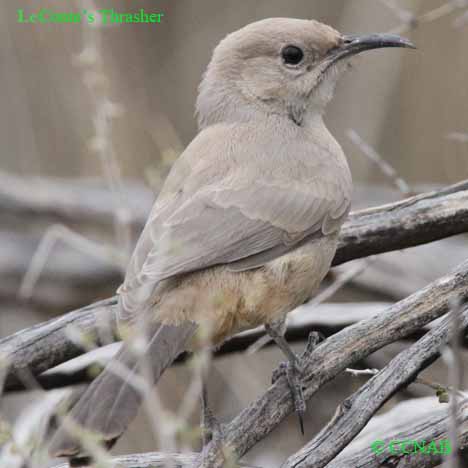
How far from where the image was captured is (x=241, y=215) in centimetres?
447

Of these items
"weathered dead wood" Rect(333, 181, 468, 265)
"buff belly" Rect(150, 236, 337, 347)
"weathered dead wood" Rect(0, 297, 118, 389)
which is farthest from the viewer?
"weathered dead wood" Rect(333, 181, 468, 265)

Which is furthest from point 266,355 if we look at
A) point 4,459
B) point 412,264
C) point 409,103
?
point 4,459

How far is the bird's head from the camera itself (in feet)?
16.9

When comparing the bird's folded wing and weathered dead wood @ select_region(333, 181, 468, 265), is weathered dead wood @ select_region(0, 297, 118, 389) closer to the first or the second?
the bird's folded wing

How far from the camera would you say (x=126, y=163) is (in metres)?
9.15

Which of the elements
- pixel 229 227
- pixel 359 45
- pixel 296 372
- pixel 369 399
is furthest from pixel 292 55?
pixel 369 399

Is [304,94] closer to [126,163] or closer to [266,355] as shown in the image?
[266,355]

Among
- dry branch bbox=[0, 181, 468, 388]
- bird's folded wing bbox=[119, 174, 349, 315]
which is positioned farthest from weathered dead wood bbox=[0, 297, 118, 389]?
bird's folded wing bbox=[119, 174, 349, 315]

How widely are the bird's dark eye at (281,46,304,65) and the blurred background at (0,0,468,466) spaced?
79 centimetres

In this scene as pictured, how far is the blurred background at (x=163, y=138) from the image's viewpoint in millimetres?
6359

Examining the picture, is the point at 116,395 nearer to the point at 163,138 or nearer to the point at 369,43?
the point at 369,43

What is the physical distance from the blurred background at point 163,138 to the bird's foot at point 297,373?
972 millimetres

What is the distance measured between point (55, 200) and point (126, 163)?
4.57ft

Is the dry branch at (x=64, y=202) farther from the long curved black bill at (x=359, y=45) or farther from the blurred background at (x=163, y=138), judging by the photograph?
the long curved black bill at (x=359, y=45)
